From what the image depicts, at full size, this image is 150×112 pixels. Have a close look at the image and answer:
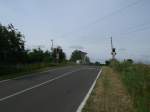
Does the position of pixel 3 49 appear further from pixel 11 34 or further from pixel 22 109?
pixel 22 109

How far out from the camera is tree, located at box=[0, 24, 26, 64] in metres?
38.2

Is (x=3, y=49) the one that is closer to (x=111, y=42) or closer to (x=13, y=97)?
(x=13, y=97)

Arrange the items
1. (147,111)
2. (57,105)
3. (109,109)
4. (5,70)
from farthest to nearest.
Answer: (5,70), (57,105), (109,109), (147,111)

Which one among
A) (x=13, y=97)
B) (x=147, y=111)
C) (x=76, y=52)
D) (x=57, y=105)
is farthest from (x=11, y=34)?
(x=76, y=52)

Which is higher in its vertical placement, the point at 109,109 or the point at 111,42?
the point at 111,42

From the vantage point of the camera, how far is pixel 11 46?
4188 cm

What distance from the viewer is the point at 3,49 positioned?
38.1 metres

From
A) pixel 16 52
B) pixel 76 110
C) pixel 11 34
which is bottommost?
pixel 76 110

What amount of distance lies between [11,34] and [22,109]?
3356cm

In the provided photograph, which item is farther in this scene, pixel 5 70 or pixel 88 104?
pixel 5 70

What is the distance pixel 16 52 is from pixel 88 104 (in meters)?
33.7

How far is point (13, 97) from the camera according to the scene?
44.2 ft

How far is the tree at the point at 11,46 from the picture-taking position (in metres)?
38.2

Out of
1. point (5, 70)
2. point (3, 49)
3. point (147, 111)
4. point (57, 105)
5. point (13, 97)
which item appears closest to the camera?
point (147, 111)
